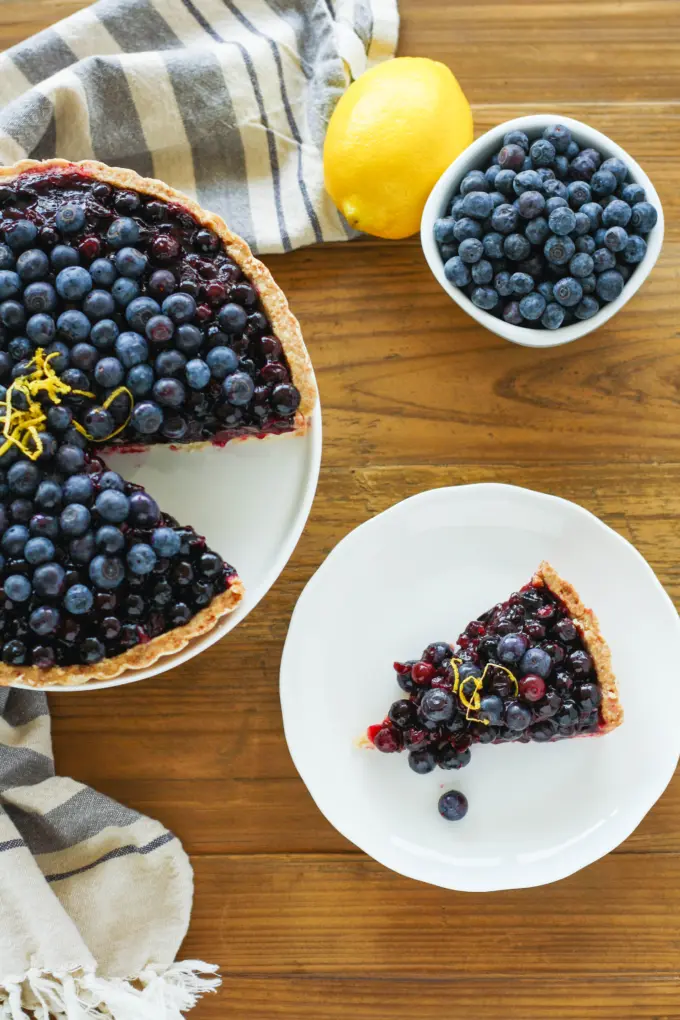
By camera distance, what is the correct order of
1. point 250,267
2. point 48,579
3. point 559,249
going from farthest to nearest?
1. point 559,249
2. point 250,267
3. point 48,579

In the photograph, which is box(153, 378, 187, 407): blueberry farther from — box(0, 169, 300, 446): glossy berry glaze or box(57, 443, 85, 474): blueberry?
box(57, 443, 85, 474): blueberry

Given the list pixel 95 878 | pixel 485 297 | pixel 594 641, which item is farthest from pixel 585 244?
pixel 95 878

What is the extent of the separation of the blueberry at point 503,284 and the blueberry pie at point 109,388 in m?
0.56

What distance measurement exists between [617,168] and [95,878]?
2.25 meters

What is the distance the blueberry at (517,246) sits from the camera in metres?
2.29

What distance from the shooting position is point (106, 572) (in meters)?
1.92

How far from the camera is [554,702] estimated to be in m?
2.23

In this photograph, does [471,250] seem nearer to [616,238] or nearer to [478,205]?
[478,205]

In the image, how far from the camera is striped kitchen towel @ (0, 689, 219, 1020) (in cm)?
235

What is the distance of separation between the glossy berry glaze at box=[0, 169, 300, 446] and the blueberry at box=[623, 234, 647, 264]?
0.90 m

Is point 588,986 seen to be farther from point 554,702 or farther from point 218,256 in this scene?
point 218,256

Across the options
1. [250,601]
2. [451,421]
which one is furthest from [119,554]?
[451,421]

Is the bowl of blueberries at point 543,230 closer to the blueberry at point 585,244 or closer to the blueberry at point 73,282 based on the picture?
→ the blueberry at point 585,244

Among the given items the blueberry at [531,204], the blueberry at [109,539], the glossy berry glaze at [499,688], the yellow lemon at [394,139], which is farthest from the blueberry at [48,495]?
the blueberry at [531,204]
